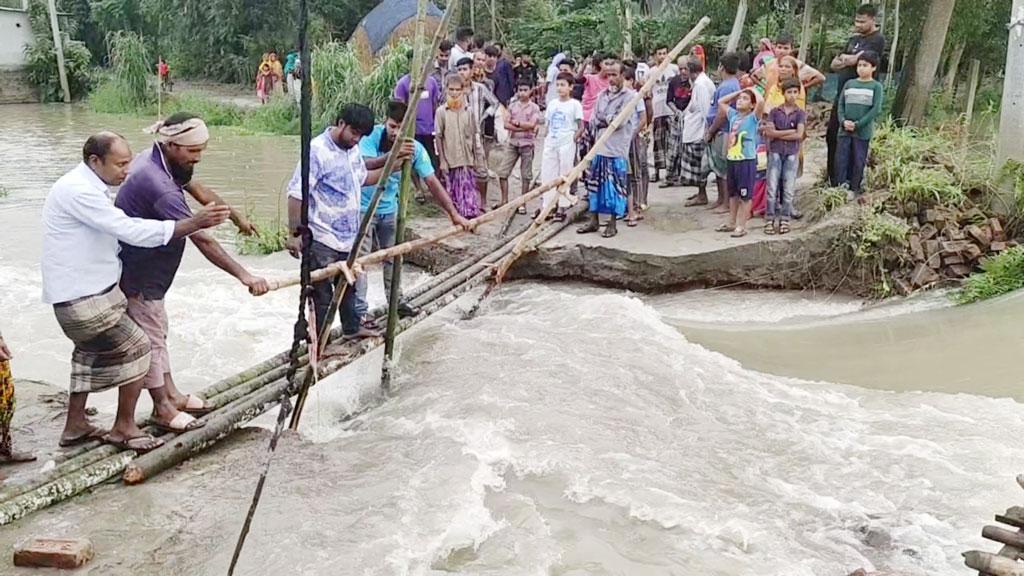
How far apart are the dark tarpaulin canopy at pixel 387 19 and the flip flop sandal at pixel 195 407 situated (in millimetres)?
17231

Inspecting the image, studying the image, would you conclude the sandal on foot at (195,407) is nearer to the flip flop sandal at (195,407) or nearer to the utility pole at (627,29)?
the flip flop sandal at (195,407)

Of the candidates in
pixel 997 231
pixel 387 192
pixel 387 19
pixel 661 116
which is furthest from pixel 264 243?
pixel 387 19

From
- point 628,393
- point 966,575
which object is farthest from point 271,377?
point 966,575

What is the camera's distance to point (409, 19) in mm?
20844

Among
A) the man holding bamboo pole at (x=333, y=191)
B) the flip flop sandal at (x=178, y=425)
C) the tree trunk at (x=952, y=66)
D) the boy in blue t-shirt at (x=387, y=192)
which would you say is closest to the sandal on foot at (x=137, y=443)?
the flip flop sandal at (x=178, y=425)

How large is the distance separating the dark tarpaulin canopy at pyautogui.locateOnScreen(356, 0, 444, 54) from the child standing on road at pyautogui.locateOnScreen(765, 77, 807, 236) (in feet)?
47.4

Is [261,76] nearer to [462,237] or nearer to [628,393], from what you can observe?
[462,237]

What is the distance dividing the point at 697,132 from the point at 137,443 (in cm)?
664

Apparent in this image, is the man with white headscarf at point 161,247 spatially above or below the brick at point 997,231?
above

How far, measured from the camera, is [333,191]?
5160 mm

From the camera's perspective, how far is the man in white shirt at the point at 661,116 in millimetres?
10172

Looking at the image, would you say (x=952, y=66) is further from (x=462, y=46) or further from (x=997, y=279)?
(x=997, y=279)

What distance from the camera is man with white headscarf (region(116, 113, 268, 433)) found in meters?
4.05

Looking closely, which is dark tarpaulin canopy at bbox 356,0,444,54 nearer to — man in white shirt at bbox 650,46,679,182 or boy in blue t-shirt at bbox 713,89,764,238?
man in white shirt at bbox 650,46,679,182
